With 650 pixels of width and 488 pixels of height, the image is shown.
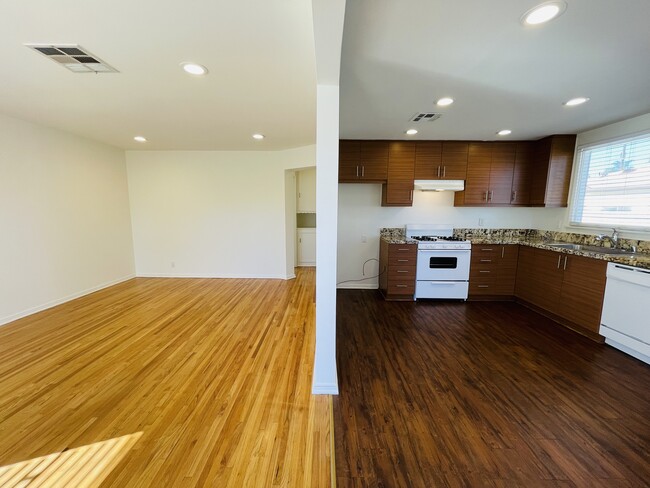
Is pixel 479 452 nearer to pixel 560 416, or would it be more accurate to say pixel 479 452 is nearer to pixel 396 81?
pixel 560 416

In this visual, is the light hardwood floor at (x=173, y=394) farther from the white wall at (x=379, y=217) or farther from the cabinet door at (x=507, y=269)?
the cabinet door at (x=507, y=269)

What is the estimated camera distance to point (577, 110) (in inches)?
104

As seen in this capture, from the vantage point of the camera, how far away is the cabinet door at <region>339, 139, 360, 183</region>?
3871 mm

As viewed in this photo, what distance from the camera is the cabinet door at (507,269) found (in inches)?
145

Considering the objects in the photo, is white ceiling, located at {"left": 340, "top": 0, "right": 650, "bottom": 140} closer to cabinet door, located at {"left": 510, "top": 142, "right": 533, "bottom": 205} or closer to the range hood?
cabinet door, located at {"left": 510, "top": 142, "right": 533, "bottom": 205}

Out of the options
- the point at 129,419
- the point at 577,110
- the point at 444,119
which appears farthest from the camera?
the point at 444,119

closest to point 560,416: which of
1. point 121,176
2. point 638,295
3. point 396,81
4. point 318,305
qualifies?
point 638,295

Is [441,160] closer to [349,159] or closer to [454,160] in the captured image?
[454,160]

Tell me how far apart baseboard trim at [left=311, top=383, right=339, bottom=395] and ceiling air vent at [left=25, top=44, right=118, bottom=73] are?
2958mm

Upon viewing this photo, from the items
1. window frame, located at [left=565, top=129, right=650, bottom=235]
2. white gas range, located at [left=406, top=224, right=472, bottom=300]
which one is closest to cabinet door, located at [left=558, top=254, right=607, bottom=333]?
window frame, located at [left=565, top=129, right=650, bottom=235]

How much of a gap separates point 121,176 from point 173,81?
11.8 ft

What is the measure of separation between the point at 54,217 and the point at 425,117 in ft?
17.0

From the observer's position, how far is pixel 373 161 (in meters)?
3.90

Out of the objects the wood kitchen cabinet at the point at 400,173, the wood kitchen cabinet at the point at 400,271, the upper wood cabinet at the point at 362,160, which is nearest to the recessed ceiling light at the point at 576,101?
the wood kitchen cabinet at the point at 400,173
